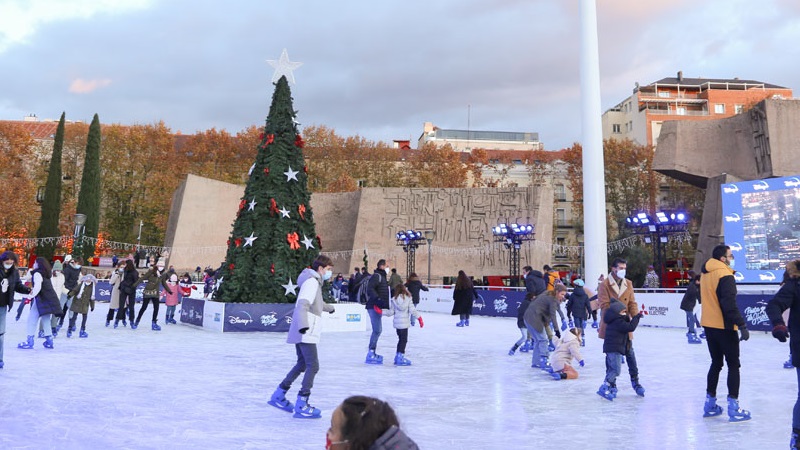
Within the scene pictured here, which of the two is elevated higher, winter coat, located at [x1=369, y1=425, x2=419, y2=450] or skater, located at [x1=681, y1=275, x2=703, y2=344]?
skater, located at [x1=681, y1=275, x2=703, y2=344]

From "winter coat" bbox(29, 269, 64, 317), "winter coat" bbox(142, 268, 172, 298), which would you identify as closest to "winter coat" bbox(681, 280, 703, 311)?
"winter coat" bbox(142, 268, 172, 298)

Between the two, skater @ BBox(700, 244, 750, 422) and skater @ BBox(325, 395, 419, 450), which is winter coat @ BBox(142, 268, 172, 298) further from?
skater @ BBox(325, 395, 419, 450)

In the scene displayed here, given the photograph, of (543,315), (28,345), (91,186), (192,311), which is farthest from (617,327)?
(91,186)

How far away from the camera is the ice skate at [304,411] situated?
5.36 m

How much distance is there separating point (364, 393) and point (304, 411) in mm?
1295

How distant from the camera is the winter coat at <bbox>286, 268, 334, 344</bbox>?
5.30 meters

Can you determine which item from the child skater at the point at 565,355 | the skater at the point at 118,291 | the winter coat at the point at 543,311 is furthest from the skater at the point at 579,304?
the skater at the point at 118,291

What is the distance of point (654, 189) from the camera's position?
4941 cm

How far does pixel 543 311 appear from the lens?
8.42 metres

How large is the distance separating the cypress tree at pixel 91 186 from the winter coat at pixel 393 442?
152 ft

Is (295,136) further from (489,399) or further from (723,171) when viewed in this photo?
(723,171)

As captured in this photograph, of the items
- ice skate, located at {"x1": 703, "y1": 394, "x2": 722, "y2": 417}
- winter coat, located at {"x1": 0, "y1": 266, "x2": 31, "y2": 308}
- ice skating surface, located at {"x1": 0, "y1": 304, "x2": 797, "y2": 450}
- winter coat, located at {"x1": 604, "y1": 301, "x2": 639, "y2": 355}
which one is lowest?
ice skating surface, located at {"x1": 0, "y1": 304, "x2": 797, "y2": 450}

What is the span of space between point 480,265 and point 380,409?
3982 centimetres

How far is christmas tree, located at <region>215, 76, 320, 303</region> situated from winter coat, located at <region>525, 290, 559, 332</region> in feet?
22.9
